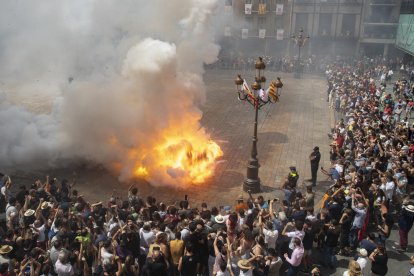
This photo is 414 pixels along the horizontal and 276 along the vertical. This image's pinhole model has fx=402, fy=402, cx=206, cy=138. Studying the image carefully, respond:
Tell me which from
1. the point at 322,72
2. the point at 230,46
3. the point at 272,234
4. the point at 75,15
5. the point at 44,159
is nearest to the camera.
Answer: the point at 272,234

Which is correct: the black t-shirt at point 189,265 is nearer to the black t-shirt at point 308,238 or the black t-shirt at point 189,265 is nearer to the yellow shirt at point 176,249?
the yellow shirt at point 176,249

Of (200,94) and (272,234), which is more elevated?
(200,94)

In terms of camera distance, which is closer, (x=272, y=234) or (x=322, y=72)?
(x=272, y=234)

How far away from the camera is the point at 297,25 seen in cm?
5081

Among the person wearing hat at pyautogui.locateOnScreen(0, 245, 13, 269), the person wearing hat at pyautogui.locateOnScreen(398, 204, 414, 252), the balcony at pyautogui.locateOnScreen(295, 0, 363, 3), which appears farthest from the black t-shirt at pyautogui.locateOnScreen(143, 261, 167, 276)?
the balcony at pyautogui.locateOnScreen(295, 0, 363, 3)

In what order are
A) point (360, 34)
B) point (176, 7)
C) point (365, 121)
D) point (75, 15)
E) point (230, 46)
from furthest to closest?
point (230, 46), point (360, 34), point (75, 15), point (365, 121), point (176, 7)

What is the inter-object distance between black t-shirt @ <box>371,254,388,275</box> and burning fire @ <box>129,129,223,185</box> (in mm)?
7783

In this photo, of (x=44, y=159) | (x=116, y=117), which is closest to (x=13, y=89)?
(x=44, y=159)

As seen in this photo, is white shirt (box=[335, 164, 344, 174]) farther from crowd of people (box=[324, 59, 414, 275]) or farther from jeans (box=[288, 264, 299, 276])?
jeans (box=[288, 264, 299, 276])

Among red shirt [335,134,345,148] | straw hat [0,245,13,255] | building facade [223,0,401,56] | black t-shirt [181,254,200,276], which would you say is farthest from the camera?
building facade [223,0,401,56]

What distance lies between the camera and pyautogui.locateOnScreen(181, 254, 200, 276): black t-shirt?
25.0 feet

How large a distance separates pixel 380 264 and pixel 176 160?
8.43m

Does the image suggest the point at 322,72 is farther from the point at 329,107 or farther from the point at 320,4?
the point at 329,107

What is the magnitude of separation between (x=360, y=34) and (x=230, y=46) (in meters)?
15.8
